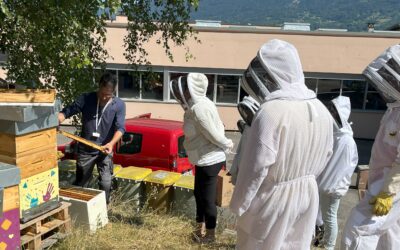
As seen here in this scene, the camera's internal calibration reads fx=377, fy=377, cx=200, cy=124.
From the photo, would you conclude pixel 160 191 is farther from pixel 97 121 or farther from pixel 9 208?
pixel 9 208

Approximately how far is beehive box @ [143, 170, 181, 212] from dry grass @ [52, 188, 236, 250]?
0.43 ft

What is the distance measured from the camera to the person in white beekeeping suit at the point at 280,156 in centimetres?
246

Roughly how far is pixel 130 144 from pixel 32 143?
132 inches

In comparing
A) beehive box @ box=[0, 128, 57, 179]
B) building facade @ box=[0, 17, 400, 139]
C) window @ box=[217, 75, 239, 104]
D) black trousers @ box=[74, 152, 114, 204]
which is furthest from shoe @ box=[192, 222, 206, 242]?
window @ box=[217, 75, 239, 104]

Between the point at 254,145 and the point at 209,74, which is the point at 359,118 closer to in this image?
the point at 209,74

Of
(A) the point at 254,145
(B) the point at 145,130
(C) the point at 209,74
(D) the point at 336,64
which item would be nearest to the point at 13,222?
(A) the point at 254,145

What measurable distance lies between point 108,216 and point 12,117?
85.3 inches

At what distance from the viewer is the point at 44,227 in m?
3.71

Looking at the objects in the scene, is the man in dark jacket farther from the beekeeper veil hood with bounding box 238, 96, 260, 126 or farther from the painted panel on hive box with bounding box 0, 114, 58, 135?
the beekeeper veil hood with bounding box 238, 96, 260, 126

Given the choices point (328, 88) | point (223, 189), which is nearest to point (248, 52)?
point (328, 88)

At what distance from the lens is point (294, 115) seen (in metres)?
2.47

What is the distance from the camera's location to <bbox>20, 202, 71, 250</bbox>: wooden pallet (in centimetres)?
347

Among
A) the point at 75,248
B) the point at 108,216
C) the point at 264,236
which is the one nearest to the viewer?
the point at 264,236

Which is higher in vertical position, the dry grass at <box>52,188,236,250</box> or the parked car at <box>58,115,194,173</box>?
the parked car at <box>58,115,194,173</box>
